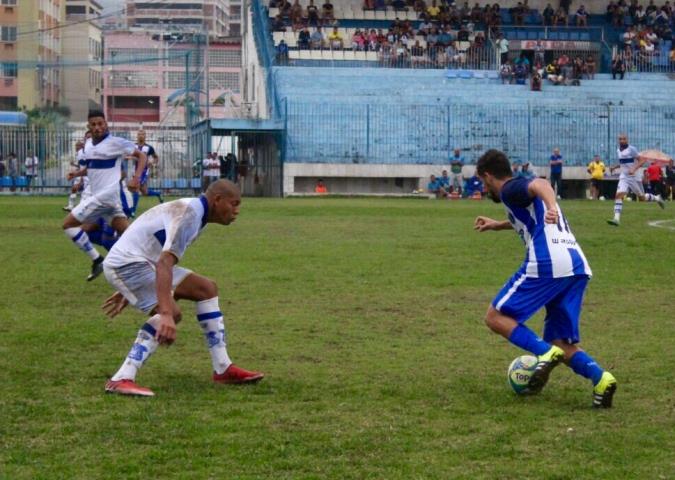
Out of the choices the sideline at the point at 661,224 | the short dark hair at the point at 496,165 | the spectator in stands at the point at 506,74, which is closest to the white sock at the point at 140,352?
the short dark hair at the point at 496,165

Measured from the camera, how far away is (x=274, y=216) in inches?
1122

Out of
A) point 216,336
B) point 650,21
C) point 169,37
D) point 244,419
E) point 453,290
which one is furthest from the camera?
point 169,37

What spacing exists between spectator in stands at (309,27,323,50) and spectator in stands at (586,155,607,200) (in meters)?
12.3

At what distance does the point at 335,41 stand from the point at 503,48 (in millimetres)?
6639

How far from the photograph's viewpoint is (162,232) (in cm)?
797

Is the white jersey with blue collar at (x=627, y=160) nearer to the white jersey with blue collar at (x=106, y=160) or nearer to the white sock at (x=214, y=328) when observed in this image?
the white jersey with blue collar at (x=106, y=160)

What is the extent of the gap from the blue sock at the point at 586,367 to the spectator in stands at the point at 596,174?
1424 inches

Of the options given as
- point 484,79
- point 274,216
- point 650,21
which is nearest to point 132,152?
point 274,216

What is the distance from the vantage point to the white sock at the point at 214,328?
8117mm

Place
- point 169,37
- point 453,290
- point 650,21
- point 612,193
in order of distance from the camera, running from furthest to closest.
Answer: point 169,37 → point 650,21 → point 612,193 → point 453,290

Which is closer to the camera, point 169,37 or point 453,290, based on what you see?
point 453,290

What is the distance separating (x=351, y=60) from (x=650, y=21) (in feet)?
44.2

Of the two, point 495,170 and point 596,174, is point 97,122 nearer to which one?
point 495,170

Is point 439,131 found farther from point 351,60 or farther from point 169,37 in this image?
point 169,37
